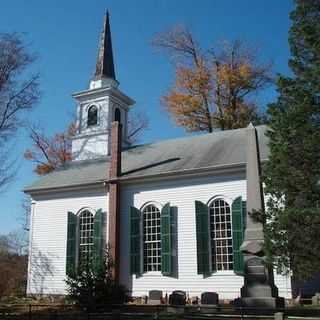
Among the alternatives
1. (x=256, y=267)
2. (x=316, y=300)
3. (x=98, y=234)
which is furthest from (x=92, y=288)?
(x=316, y=300)

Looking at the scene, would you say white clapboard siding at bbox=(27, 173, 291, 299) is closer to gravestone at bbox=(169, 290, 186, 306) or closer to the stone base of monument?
gravestone at bbox=(169, 290, 186, 306)

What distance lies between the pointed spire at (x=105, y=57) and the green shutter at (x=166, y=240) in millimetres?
12742

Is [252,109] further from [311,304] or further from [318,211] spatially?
[318,211]

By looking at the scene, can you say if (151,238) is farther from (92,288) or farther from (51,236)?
(51,236)

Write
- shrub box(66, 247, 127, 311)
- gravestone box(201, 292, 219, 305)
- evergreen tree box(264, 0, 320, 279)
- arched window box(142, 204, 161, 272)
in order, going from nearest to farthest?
evergreen tree box(264, 0, 320, 279), gravestone box(201, 292, 219, 305), shrub box(66, 247, 127, 311), arched window box(142, 204, 161, 272)

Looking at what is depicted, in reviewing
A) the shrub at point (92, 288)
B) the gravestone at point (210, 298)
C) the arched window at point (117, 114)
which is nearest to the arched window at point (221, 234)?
the gravestone at point (210, 298)

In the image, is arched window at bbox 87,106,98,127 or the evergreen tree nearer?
the evergreen tree

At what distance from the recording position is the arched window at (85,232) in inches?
887

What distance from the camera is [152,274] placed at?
20391mm

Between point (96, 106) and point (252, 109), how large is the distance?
33.7 ft

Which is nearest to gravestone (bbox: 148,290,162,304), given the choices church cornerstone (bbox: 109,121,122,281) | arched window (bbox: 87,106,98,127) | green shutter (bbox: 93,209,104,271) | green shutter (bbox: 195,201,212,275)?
green shutter (bbox: 195,201,212,275)

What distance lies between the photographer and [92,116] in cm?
2891

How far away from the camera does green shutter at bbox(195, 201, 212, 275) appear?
19078 millimetres

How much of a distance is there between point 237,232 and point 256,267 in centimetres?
448
